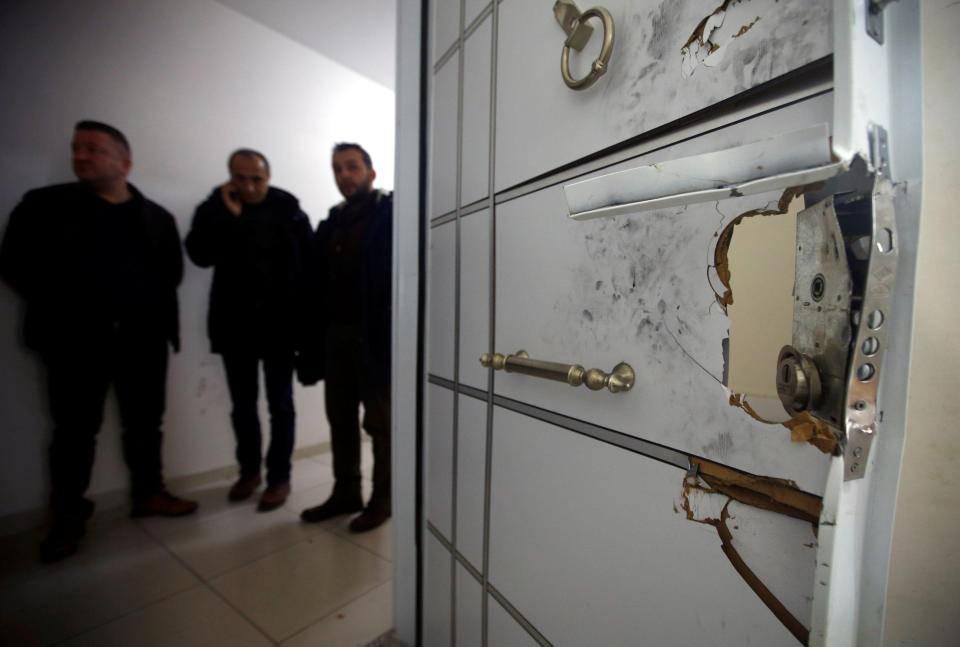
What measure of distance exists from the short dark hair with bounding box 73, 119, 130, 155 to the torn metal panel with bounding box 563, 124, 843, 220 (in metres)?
2.19

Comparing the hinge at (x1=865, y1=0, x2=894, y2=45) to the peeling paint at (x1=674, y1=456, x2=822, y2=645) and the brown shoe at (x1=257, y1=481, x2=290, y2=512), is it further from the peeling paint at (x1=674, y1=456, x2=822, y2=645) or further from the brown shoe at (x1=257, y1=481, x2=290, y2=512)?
the brown shoe at (x1=257, y1=481, x2=290, y2=512)

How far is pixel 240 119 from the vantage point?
206cm

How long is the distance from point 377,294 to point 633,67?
1214 millimetres

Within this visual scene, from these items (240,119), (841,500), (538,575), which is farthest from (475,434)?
(240,119)

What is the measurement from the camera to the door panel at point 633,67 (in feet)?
1.03

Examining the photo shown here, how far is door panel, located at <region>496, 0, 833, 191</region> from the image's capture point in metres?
0.31

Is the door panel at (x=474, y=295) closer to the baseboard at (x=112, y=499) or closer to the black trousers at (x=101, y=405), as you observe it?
the black trousers at (x=101, y=405)

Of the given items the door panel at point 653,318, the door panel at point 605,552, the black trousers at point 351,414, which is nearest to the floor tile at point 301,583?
the black trousers at point 351,414

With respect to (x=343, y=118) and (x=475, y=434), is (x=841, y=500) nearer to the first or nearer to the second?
(x=475, y=434)

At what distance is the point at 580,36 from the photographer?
46 cm

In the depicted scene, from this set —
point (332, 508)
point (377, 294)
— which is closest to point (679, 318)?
point (377, 294)

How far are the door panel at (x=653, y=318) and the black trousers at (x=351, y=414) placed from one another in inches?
43.9

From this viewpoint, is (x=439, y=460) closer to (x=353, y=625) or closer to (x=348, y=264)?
(x=353, y=625)

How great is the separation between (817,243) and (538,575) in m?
0.55
